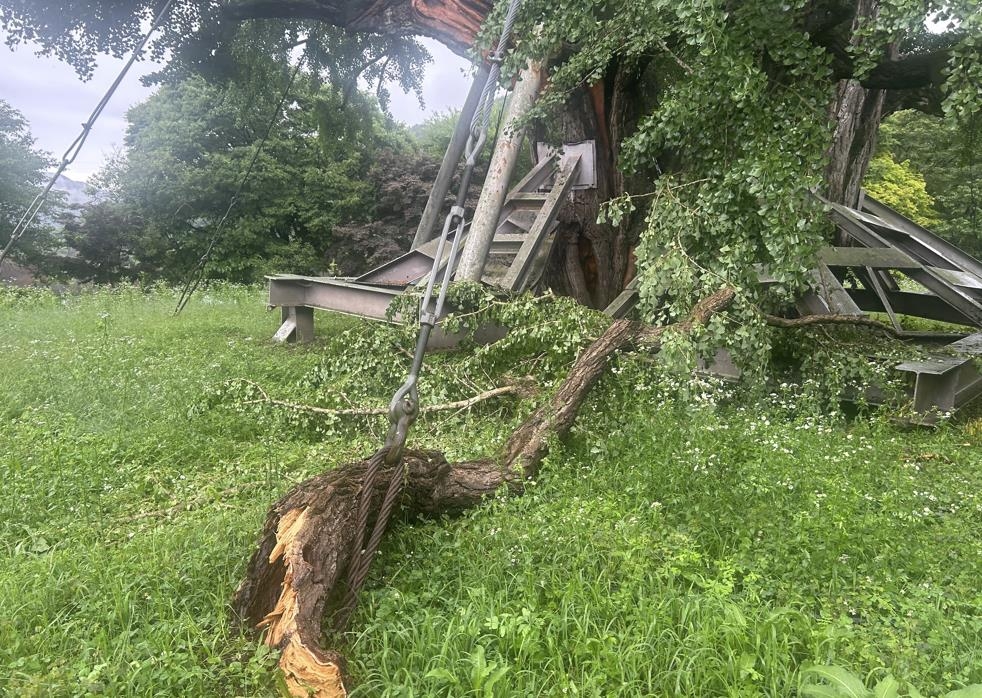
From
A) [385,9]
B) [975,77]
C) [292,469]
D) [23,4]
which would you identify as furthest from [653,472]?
[23,4]

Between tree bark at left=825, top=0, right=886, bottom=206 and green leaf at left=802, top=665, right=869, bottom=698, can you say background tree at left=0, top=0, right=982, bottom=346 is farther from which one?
green leaf at left=802, top=665, right=869, bottom=698

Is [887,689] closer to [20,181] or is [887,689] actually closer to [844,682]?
[844,682]

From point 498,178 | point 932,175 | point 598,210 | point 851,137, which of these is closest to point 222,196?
point 598,210

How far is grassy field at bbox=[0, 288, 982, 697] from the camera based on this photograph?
2.10 m

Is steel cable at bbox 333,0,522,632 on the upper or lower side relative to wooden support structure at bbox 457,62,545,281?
lower

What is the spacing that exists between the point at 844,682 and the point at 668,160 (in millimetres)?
5878

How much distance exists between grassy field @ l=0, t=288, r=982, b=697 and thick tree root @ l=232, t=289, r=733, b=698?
0.39 ft

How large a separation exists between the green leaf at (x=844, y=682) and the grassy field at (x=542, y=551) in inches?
9.0

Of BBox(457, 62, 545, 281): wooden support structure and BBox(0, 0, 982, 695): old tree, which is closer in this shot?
BBox(0, 0, 982, 695): old tree

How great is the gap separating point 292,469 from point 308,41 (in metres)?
8.00

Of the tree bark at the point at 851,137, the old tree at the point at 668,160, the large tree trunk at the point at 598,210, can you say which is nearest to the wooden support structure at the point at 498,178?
the old tree at the point at 668,160

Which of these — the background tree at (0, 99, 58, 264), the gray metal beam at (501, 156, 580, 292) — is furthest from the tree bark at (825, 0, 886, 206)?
the background tree at (0, 99, 58, 264)

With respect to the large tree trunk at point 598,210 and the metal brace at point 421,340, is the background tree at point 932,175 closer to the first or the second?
the large tree trunk at point 598,210

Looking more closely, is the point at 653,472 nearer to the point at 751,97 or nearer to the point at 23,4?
the point at 751,97
